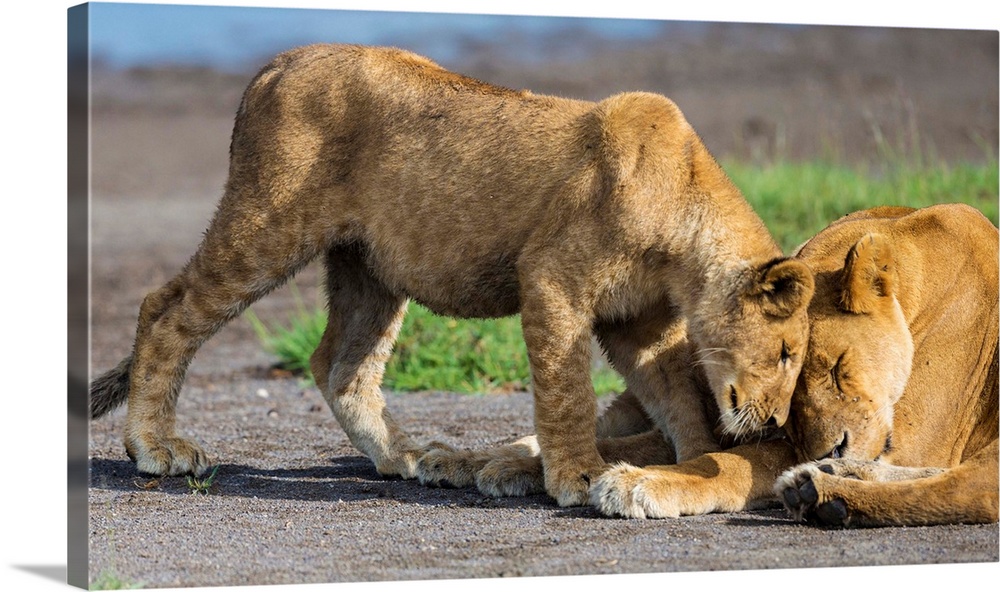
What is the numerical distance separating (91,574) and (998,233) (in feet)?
13.7

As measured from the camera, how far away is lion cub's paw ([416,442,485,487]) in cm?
695

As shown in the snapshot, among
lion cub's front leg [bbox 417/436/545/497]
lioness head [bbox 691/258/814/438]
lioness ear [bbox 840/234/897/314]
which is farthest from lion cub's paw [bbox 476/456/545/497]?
lioness ear [bbox 840/234/897/314]

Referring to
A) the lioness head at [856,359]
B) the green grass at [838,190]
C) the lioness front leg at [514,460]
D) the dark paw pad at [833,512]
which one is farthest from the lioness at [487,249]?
the green grass at [838,190]

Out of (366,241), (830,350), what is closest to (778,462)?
(830,350)

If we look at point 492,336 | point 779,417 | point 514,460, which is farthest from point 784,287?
point 492,336

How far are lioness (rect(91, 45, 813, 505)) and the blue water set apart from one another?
1.31 ft

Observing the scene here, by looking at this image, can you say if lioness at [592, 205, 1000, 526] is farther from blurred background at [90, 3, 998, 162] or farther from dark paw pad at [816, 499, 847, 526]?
blurred background at [90, 3, 998, 162]

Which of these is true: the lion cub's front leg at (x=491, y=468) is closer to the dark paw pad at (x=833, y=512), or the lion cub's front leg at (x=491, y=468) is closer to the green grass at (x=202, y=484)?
the green grass at (x=202, y=484)

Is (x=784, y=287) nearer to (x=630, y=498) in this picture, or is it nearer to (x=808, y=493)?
(x=808, y=493)

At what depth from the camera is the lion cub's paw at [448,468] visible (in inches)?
273

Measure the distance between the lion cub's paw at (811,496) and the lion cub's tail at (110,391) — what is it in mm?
3228

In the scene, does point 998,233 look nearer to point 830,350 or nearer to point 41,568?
point 830,350

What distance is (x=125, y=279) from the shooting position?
15.0 meters

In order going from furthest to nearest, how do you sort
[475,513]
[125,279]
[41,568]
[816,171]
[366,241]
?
1. [125,279]
2. [816,171]
3. [366,241]
4. [475,513]
5. [41,568]
